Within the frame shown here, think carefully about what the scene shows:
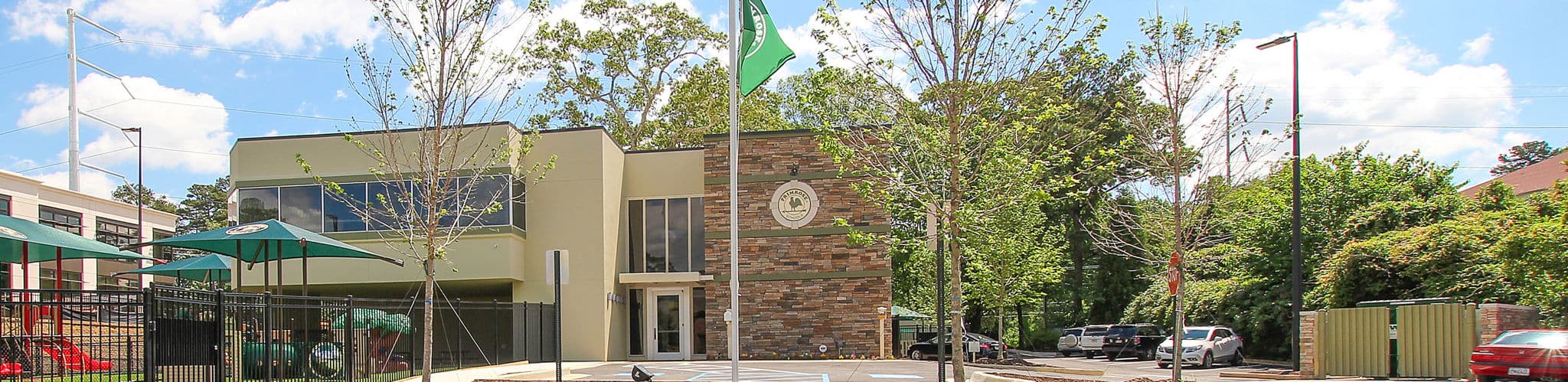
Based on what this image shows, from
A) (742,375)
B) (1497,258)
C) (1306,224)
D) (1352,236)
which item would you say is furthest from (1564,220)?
(742,375)

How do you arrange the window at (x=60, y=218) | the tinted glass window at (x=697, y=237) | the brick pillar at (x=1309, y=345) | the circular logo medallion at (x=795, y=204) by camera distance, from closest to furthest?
the brick pillar at (x=1309, y=345) < the circular logo medallion at (x=795, y=204) < the tinted glass window at (x=697, y=237) < the window at (x=60, y=218)

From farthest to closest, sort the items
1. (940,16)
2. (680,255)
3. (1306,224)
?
(1306,224)
(680,255)
(940,16)

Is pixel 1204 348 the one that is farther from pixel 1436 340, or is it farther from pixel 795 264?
pixel 795 264

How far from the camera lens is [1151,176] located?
828 inches

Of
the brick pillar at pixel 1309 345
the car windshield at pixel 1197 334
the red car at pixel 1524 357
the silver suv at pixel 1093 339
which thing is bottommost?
the silver suv at pixel 1093 339

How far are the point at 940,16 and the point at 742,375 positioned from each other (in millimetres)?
8549

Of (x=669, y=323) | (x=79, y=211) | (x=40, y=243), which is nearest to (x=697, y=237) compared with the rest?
(x=669, y=323)

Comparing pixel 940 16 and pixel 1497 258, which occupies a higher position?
pixel 940 16

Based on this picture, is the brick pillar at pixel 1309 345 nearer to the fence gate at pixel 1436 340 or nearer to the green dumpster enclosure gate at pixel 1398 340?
the green dumpster enclosure gate at pixel 1398 340

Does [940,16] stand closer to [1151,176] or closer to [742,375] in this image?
[1151,176]

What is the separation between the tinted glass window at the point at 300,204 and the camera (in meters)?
27.6

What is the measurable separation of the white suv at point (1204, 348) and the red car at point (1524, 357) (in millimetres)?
11087

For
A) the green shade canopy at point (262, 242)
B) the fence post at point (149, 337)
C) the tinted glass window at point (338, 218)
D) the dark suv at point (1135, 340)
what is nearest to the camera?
the fence post at point (149, 337)

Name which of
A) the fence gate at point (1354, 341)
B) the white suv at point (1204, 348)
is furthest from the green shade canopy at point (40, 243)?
Result: the white suv at point (1204, 348)
